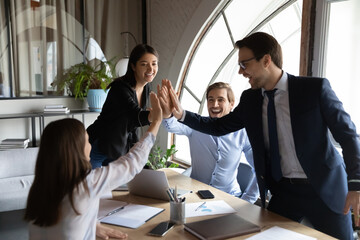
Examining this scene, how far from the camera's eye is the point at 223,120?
214cm

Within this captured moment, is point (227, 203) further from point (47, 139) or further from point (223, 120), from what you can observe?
point (47, 139)

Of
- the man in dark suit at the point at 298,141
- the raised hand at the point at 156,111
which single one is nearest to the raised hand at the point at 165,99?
the raised hand at the point at 156,111

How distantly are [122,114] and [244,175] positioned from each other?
3.55 feet

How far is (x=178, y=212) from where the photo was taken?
4.91ft

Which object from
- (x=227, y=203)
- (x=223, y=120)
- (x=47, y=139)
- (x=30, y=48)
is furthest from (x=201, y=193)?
(x=30, y=48)

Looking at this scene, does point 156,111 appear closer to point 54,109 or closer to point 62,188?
point 62,188

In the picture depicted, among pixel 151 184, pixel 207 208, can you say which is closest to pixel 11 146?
pixel 151 184

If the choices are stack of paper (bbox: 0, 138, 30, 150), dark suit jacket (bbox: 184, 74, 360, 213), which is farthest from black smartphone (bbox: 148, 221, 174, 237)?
stack of paper (bbox: 0, 138, 30, 150)

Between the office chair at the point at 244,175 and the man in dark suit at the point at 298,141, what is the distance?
0.67 metres

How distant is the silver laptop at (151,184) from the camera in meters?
1.80

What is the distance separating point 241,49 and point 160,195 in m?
0.95

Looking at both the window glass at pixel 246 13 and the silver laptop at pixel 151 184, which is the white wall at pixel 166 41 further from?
the silver laptop at pixel 151 184

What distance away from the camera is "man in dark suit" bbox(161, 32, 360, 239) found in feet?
5.27

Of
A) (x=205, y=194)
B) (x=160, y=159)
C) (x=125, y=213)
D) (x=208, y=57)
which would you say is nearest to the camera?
(x=125, y=213)
